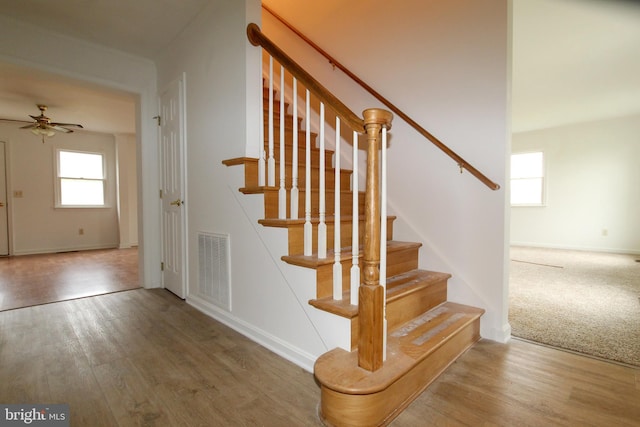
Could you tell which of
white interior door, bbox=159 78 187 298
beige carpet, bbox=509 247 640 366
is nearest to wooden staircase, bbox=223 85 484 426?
beige carpet, bbox=509 247 640 366

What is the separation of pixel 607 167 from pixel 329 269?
659 centimetres

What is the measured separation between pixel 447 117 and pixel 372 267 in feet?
4.67

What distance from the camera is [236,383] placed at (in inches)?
59.2

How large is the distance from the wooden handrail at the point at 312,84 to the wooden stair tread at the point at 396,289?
0.81 meters

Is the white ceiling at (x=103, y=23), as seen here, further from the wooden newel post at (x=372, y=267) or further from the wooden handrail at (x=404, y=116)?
the wooden newel post at (x=372, y=267)

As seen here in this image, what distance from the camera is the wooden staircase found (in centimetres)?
118

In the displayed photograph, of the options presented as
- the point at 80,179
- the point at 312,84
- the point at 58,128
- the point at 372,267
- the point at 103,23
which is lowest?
the point at 372,267

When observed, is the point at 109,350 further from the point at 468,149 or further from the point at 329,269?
the point at 468,149

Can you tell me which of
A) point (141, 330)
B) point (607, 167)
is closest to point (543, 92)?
point (607, 167)

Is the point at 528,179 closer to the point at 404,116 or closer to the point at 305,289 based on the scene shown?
the point at 404,116

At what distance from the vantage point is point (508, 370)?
1.60m

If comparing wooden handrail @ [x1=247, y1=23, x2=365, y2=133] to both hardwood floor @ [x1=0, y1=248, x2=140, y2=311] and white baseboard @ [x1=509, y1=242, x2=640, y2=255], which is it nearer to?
hardwood floor @ [x1=0, y1=248, x2=140, y2=311]

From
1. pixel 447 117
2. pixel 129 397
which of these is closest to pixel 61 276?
pixel 129 397

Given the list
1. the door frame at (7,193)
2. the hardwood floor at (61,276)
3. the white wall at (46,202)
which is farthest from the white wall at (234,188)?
the door frame at (7,193)
